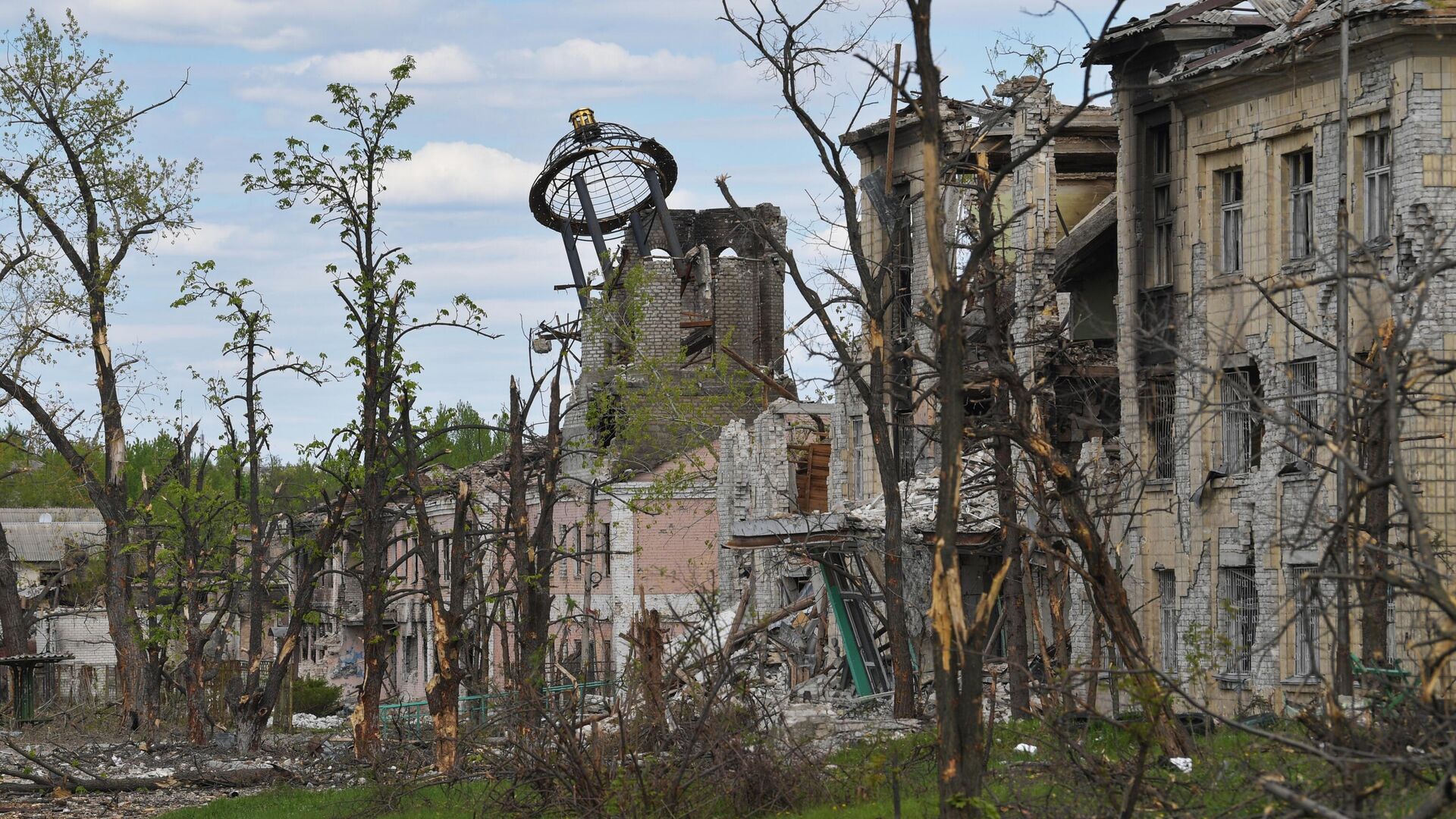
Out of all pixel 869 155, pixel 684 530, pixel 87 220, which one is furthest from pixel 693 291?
pixel 87 220

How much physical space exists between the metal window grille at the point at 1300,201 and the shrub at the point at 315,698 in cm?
3597

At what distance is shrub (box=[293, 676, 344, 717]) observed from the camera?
5166 centimetres

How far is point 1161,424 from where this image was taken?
2636 centimetres

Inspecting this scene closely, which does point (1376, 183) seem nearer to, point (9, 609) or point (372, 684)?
point (372, 684)

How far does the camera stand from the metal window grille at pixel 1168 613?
25391mm

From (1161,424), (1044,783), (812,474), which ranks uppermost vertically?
(1161,424)

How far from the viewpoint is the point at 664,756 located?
17.3m

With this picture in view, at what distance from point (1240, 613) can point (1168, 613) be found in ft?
5.56

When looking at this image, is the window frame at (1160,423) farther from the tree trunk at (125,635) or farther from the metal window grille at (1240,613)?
the tree trunk at (125,635)

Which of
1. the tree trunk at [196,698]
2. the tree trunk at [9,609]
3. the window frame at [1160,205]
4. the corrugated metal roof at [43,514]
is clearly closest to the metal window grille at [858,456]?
the window frame at [1160,205]

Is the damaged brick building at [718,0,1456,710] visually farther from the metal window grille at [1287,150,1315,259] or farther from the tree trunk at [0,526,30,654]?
the tree trunk at [0,526,30,654]

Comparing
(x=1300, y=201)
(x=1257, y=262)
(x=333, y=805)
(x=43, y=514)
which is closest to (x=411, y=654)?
(x=43, y=514)

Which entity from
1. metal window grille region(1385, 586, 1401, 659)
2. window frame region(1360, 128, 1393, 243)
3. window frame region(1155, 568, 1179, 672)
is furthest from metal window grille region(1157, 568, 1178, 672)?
window frame region(1360, 128, 1393, 243)

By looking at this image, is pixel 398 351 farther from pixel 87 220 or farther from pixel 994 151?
pixel 994 151
